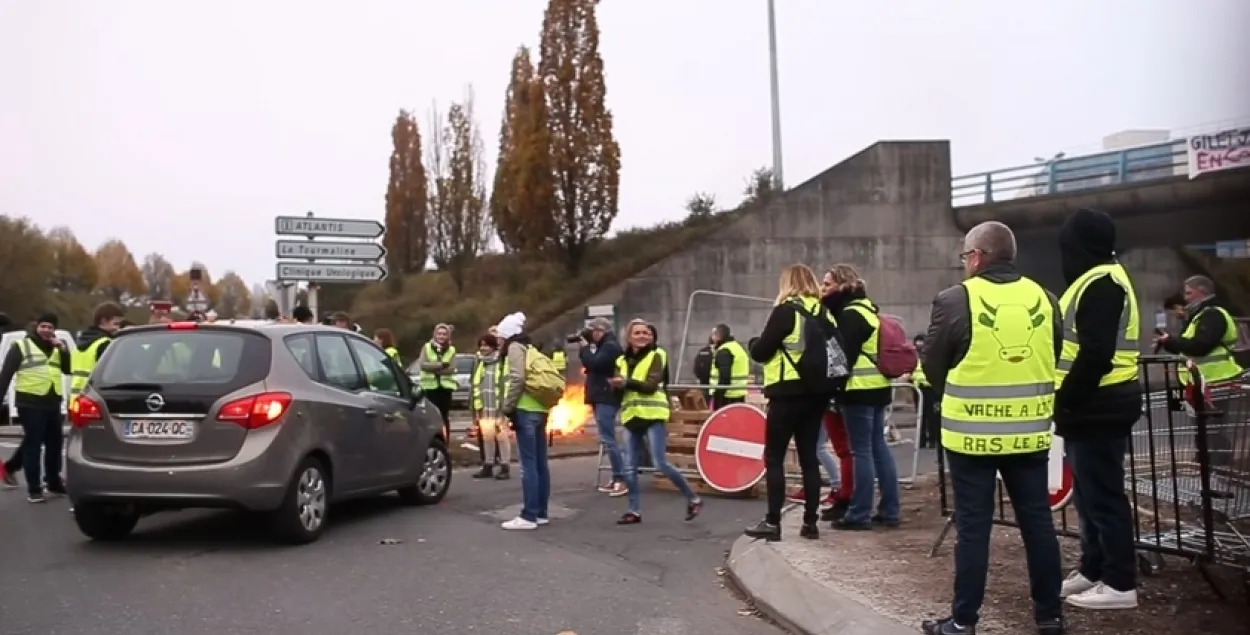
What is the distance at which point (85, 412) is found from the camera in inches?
346

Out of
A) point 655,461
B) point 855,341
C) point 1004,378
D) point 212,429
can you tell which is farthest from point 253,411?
point 1004,378

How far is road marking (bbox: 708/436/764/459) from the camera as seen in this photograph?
36.1ft

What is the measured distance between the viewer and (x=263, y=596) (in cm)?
712

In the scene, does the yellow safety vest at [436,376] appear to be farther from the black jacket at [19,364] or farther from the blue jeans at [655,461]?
the blue jeans at [655,461]

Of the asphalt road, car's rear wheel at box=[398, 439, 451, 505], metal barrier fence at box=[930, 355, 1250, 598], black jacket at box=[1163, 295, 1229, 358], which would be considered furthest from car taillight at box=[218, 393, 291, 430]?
black jacket at box=[1163, 295, 1229, 358]

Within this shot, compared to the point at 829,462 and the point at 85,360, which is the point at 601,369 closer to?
the point at 829,462

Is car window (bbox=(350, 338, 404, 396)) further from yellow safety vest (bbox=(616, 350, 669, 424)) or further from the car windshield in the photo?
yellow safety vest (bbox=(616, 350, 669, 424))

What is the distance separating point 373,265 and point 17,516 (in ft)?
26.2

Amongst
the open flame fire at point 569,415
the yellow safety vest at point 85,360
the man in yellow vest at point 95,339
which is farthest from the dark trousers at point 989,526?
the open flame fire at point 569,415

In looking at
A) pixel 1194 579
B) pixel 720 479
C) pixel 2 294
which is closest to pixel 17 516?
pixel 720 479

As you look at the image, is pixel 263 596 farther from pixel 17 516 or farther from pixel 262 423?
pixel 17 516

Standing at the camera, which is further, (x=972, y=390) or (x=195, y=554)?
(x=195, y=554)

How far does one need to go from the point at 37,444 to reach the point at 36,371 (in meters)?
0.74

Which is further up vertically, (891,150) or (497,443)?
(891,150)
